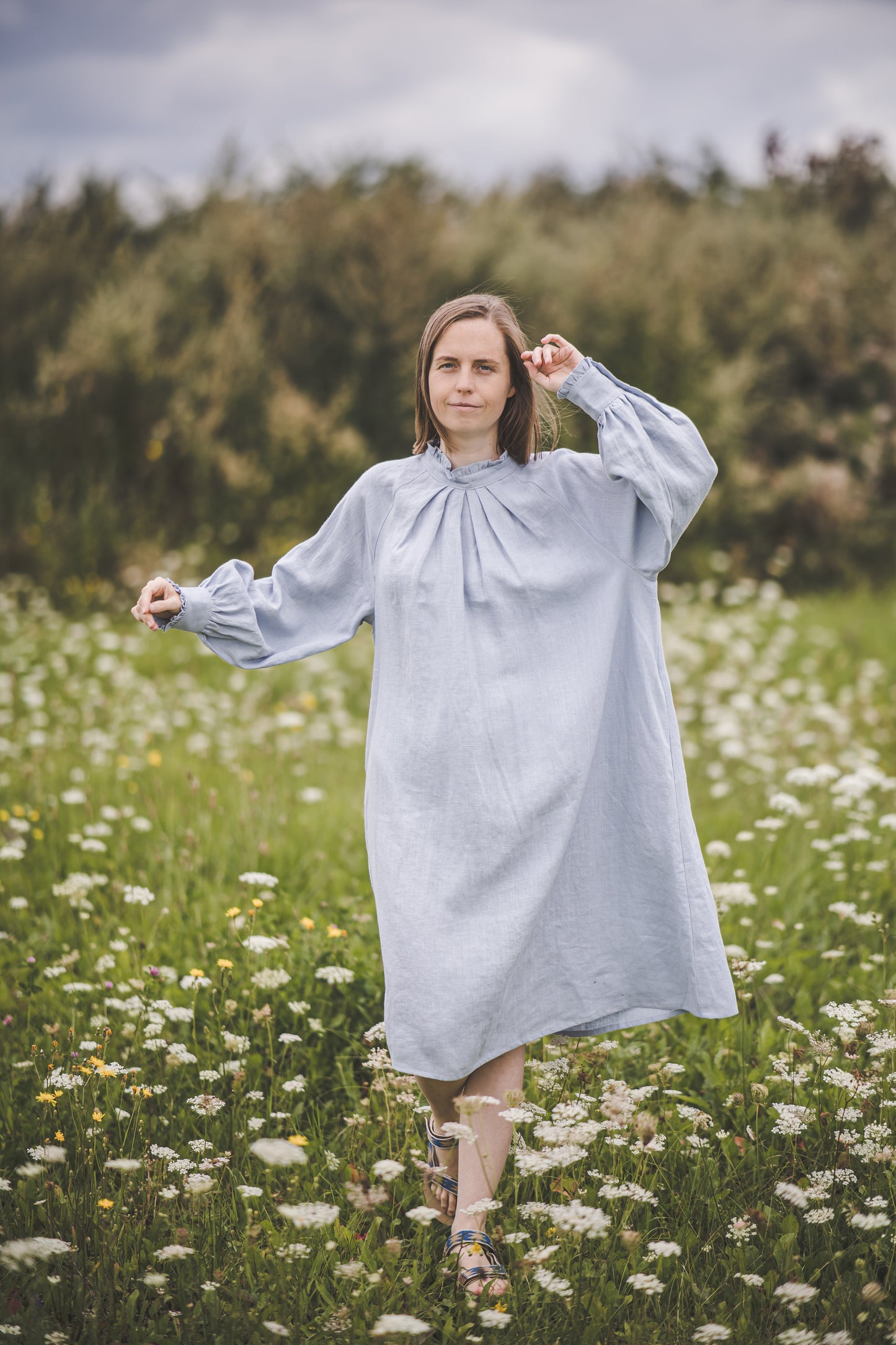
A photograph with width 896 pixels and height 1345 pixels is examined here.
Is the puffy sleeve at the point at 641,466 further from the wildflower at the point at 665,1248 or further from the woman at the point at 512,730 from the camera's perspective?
the wildflower at the point at 665,1248

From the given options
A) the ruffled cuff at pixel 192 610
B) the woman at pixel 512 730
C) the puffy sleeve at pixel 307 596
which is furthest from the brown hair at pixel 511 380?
the ruffled cuff at pixel 192 610

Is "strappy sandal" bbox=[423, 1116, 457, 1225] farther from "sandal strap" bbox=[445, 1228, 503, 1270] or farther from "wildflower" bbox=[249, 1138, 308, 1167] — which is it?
"wildflower" bbox=[249, 1138, 308, 1167]

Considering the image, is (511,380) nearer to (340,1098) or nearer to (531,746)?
(531,746)

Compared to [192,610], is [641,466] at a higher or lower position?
higher

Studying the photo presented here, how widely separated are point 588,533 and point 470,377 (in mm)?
408

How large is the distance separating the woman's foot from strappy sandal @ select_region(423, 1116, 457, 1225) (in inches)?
6.7

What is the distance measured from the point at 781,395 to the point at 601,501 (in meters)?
10.6

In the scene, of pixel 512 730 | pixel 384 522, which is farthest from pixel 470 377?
pixel 512 730

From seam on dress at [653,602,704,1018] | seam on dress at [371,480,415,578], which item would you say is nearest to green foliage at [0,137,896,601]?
seam on dress at [371,480,415,578]

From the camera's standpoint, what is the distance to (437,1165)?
236 centimetres

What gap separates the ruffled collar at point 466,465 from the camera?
2.38 m

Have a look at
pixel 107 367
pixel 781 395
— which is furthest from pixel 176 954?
pixel 781 395

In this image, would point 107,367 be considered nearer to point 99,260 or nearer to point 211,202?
point 99,260

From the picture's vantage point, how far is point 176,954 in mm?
3307
